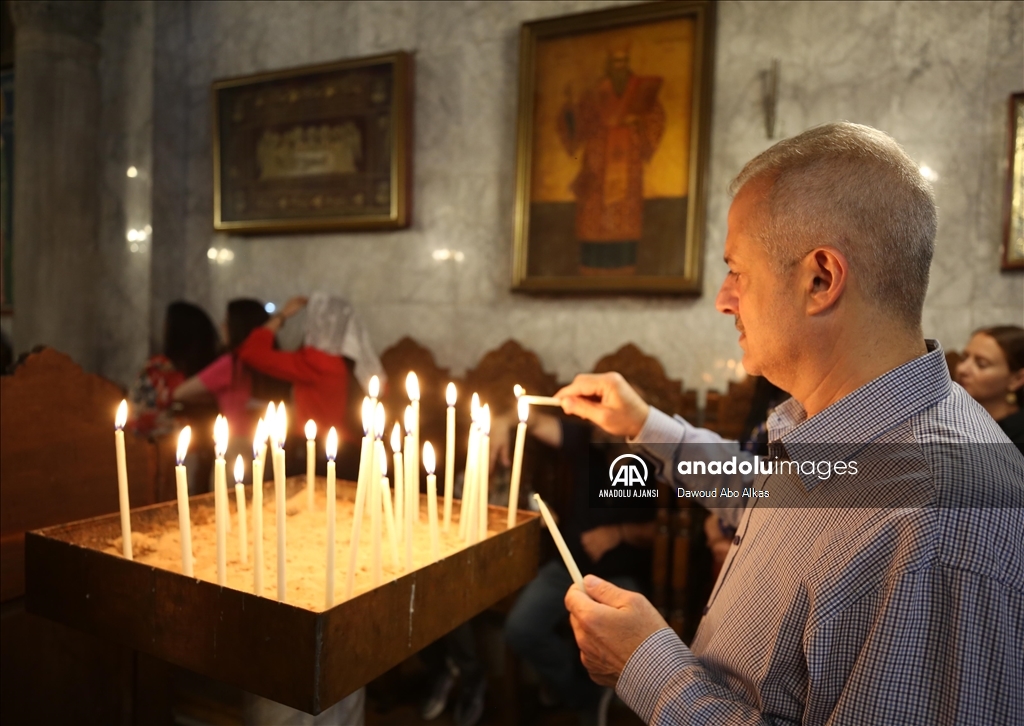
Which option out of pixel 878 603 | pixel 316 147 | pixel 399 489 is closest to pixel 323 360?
pixel 316 147

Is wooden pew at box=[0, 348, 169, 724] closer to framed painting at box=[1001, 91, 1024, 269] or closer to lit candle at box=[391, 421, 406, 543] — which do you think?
lit candle at box=[391, 421, 406, 543]

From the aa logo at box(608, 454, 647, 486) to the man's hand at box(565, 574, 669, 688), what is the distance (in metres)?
1.15

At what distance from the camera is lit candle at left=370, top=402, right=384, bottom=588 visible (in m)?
1.11

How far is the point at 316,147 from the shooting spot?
14.3ft

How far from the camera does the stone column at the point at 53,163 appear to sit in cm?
465

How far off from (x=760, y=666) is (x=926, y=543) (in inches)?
12.1

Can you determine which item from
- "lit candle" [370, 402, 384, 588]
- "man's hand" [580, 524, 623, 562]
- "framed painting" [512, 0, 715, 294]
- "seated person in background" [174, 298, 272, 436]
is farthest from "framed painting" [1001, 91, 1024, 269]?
"seated person in background" [174, 298, 272, 436]

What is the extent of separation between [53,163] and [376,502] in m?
4.71

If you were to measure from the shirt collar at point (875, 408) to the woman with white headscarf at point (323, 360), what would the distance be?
Answer: 122 inches

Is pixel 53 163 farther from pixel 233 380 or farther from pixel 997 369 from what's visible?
pixel 997 369

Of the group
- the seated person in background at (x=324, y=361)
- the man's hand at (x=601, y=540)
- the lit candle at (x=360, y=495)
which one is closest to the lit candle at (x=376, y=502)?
the lit candle at (x=360, y=495)

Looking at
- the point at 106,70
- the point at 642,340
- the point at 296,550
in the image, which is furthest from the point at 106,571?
the point at 106,70

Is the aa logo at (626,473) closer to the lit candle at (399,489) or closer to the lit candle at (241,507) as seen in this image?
the lit candle at (399,489)

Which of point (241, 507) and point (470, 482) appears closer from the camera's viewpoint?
point (241, 507)
